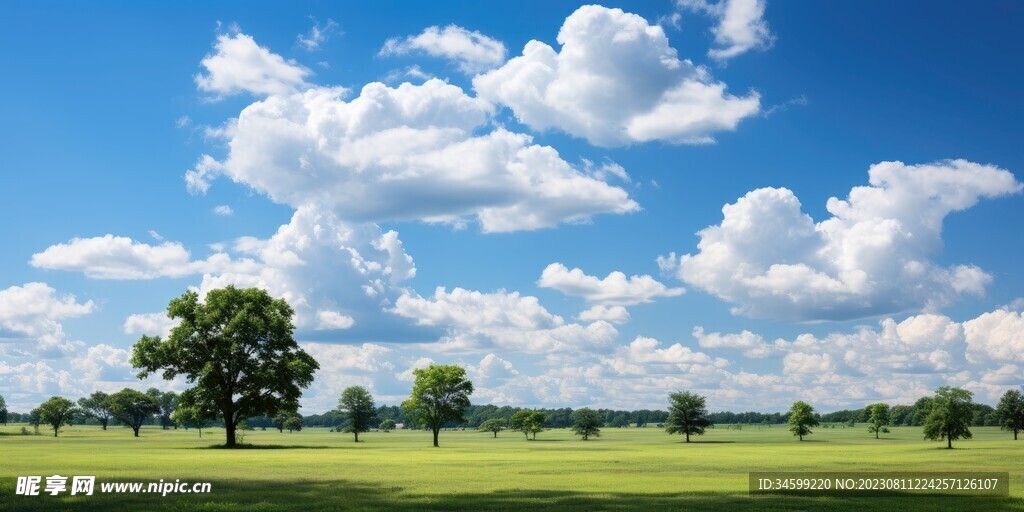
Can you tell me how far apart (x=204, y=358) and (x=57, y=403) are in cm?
11369

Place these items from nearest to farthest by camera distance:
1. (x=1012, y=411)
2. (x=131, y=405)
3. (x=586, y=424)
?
1. (x=1012, y=411)
2. (x=131, y=405)
3. (x=586, y=424)

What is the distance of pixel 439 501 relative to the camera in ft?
93.9

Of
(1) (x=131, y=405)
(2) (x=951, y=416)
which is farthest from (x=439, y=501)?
(1) (x=131, y=405)

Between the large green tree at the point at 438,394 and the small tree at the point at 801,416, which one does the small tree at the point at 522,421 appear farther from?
the large green tree at the point at 438,394

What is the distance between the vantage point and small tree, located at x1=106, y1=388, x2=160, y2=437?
185 metres

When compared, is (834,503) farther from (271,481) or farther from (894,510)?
(271,481)

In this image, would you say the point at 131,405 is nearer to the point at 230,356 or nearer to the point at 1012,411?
the point at 230,356

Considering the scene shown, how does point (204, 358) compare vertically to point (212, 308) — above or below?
below

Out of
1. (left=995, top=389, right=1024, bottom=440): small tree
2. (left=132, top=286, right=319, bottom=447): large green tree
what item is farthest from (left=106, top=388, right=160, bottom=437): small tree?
(left=995, top=389, right=1024, bottom=440): small tree

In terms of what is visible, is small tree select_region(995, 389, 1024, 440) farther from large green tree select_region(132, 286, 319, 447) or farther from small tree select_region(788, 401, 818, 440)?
large green tree select_region(132, 286, 319, 447)

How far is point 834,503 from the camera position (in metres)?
30.5

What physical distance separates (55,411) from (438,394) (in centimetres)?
10940

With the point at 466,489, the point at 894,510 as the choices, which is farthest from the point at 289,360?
the point at 894,510

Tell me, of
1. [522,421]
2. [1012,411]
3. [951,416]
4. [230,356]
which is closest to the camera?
[230,356]
